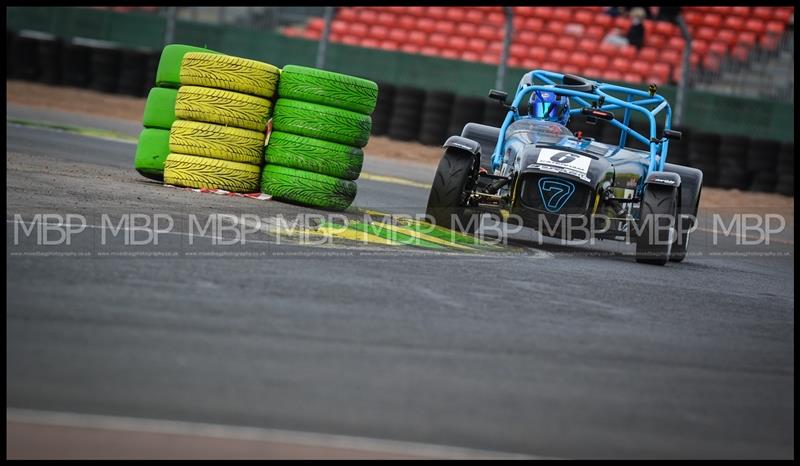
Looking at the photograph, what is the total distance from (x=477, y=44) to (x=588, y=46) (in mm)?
2378

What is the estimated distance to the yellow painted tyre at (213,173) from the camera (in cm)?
1088

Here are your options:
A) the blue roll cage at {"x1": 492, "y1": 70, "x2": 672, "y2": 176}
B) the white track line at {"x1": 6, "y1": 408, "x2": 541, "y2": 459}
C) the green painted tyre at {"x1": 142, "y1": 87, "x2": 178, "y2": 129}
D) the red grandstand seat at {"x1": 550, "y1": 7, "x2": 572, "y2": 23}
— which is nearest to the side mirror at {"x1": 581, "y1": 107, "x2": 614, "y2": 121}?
the blue roll cage at {"x1": 492, "y1": 70, "x2": 672, "y2": 176}

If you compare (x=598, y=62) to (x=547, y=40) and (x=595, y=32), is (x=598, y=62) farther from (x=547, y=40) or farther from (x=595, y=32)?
(x=547, y=40)

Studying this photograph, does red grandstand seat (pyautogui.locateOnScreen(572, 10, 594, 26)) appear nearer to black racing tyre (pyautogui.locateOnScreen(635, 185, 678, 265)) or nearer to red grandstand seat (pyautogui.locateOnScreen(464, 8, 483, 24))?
red grandstand seat (pyautogui.locateOnScreen(464, 8, 483, 24))

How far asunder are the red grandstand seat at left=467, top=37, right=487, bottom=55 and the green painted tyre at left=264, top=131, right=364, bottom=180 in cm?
1517

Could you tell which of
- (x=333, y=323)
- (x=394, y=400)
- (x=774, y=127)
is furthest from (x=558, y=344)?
(x=774, y=127)

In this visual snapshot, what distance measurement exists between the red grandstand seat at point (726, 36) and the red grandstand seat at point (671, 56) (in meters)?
1.07

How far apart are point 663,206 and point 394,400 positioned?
5.81 metres

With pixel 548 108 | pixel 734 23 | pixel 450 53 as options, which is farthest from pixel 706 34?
pixel 548 108

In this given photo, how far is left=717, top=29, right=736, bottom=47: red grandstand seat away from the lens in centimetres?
2429

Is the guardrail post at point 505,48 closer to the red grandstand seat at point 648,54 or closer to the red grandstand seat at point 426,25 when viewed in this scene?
the red grandstand seat at point 648,54

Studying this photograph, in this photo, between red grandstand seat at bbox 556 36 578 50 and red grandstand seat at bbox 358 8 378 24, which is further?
red grandstand seat at bbox 358 8 378 24

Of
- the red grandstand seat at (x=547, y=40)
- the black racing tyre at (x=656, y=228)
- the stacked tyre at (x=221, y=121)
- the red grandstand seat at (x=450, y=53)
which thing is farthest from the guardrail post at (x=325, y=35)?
the black racing tyre at (x=656, y=228)

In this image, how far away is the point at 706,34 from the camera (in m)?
24.7
